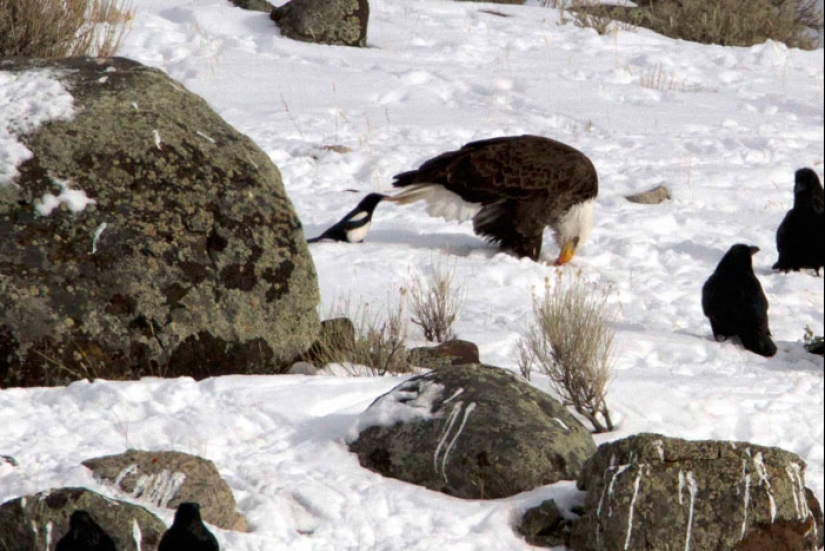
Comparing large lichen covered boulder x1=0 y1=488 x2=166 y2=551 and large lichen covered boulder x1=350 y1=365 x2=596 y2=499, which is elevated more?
large lichen covered boulder x1=0 y1=488 x2=166 y2=551

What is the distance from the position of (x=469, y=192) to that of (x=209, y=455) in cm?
451

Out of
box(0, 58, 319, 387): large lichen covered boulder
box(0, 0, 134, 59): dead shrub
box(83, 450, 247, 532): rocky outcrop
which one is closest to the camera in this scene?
box(83, 450, 247, 532): rocky outcrop

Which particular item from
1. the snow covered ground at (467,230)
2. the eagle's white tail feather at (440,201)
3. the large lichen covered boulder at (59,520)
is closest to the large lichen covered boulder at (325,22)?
the snow covered ground at (467,230)

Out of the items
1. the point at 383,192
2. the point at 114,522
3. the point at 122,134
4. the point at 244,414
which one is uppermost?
the point at 122,134

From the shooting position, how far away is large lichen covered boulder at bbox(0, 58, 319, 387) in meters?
5.14

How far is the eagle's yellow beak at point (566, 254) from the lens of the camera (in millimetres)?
8656

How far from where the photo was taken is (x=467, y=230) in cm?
942

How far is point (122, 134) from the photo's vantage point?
5594 mm

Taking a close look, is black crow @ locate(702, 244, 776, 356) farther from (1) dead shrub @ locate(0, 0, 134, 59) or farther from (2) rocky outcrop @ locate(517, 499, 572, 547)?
(1) dead shrub @ locate(0, 0, 134, 59)

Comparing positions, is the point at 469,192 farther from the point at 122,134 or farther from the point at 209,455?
the point at 209,455

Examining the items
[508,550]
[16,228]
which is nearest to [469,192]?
[16,228]

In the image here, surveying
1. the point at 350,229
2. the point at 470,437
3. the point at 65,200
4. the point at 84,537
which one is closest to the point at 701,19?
the point at 350,229

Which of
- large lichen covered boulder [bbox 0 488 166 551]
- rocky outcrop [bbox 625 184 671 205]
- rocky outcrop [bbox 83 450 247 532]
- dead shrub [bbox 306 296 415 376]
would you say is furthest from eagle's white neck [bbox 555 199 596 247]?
large lichen covered boulder [bbox 0 488 166 551]

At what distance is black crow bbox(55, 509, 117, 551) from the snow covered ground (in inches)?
27.7
